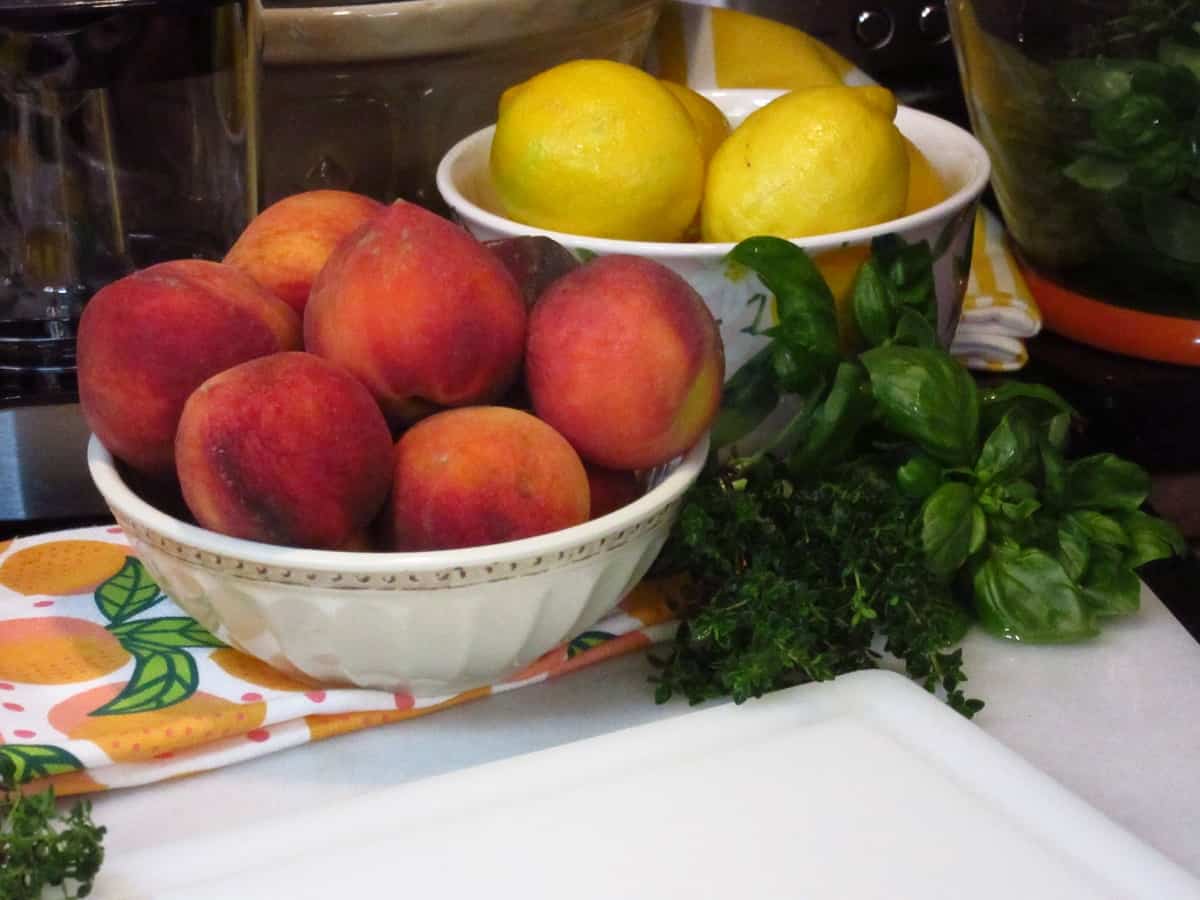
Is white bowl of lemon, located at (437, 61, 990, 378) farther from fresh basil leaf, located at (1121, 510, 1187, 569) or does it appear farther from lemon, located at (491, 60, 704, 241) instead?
fresh basil leaf, located at (1121, 510, 1187, 569)

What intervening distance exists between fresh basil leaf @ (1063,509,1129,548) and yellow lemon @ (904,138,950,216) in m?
0.17

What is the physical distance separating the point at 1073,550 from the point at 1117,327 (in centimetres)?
25

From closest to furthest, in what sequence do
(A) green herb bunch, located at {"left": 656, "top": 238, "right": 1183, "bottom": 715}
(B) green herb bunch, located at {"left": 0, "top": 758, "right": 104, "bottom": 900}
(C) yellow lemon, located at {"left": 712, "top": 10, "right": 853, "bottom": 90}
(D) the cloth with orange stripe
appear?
(B) green herb bunch, located at {"left": 0, "top": 758, "right": 104, "bottom": 900}
(A) green herb bunch, located at {"left": 656, "top": 238, "right": 1183, "bottom": 715}
(D) the cloth with orange stripe
(C) yellow lemon, located at {"left": 712, "top": 10, "right": 853, "bottom": 90}

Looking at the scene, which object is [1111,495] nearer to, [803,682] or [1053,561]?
[1053,561]

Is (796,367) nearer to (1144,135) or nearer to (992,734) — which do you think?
(992,734)

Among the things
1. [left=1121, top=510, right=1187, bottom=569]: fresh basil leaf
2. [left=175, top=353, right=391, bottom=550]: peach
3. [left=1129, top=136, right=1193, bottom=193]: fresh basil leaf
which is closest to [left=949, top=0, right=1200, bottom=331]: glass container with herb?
[left=1129, top=136, right=1193, bottom=193]: fresh basil leaf

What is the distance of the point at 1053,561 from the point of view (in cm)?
48

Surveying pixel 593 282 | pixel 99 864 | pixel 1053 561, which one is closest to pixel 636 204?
pixel 593 282

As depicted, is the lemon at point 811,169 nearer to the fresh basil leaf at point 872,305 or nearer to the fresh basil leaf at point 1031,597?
the fresh basil leaf at point 872,305

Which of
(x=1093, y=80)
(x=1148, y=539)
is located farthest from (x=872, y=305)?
(x=1093, y=80)

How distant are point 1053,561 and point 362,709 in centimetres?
26

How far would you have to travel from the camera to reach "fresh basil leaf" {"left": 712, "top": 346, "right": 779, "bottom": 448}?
0.54 m

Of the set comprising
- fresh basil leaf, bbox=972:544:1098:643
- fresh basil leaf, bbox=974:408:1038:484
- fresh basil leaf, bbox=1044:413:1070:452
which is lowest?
fresh basil leaf, bbox=972:544:1098:643

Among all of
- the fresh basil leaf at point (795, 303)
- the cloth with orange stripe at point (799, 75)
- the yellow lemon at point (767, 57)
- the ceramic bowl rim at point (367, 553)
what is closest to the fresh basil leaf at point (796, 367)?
the fresh basil leaf at point (795, 303)
